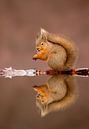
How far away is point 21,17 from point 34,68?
0.54m

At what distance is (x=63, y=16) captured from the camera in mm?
3459

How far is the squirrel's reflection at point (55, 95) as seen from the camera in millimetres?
1915

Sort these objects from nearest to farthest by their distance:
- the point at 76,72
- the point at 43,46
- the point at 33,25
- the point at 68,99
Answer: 1. the point at 68,99
2. the point at 43,46
3. the point at 76,72
4. the point at 33,25

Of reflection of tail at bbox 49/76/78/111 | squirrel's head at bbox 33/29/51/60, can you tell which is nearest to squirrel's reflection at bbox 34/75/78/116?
reflection of tail at bbox 49/76/78/111

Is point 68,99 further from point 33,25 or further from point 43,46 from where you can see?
point 33,25

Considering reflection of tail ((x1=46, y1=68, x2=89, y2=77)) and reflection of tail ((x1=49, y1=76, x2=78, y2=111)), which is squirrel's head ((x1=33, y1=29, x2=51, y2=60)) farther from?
reflection of tail ((x1=49, y1=76, x2=78, y2=111))

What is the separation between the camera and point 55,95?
6.91 feet

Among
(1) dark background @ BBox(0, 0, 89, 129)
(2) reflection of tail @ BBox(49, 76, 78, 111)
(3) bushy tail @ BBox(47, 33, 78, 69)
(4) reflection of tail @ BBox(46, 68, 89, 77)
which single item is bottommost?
(2) reflection of tail @ BBox(49, 76, 78, 111)

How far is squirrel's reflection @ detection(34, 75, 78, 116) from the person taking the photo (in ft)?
6.28

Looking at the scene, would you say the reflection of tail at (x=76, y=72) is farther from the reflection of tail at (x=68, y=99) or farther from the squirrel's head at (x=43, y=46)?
the reflection of tail at (x=68, y=99)

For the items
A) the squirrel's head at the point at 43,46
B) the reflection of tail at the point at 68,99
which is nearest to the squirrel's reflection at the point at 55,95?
the reflection of tail at the point at 68,99

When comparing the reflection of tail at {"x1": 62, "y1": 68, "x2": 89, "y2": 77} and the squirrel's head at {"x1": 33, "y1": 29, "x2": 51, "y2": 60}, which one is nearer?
the squirrel's head at {"x1": 33, "y1": 29, "x2": 51, "y2": 60}

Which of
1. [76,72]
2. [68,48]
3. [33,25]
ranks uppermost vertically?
[33,25]

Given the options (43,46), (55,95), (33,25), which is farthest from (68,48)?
(55,95)
